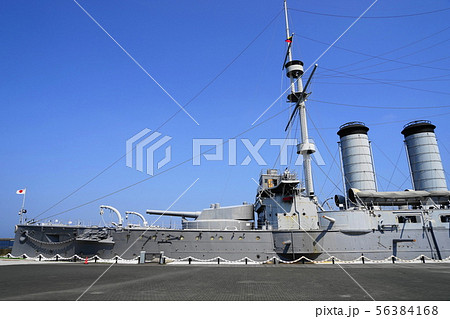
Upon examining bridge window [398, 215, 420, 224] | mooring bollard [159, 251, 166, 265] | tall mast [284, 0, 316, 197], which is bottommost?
mooring bollard [159, 251, 166, 265]

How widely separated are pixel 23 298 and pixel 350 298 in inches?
289

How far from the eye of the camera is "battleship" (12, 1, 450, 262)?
1805 cm

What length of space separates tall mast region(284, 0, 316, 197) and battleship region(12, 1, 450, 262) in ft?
0.31

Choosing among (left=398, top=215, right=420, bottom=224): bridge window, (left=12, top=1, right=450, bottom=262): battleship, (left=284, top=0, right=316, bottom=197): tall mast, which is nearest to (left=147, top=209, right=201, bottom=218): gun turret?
(left=12, top=1, right=450, bottom=262): battleship

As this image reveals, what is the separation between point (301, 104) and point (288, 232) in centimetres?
1156

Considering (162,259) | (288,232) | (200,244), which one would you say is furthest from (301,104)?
(162,259)

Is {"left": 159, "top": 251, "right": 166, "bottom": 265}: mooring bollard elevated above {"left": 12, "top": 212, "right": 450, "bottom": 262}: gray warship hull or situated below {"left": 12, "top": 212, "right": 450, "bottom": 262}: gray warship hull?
below

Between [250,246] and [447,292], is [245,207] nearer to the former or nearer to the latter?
[250,246]

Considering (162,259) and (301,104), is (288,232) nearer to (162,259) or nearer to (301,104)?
(162,259)

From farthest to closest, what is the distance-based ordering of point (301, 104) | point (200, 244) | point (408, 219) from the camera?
point (301, 104)
point (408, 219)
point (200, 244)

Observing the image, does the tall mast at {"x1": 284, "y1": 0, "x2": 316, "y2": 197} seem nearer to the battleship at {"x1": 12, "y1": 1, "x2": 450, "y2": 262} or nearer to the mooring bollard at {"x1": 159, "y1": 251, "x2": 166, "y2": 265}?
the battleship at {"x1": 12, "y1": 1, "x2": 450, "y2": 262}

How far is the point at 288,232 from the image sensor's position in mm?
18312

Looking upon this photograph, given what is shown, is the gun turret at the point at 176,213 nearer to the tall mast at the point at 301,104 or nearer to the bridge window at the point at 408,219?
the tall mast at the point at 301,104

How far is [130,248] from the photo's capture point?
59.1 feet
